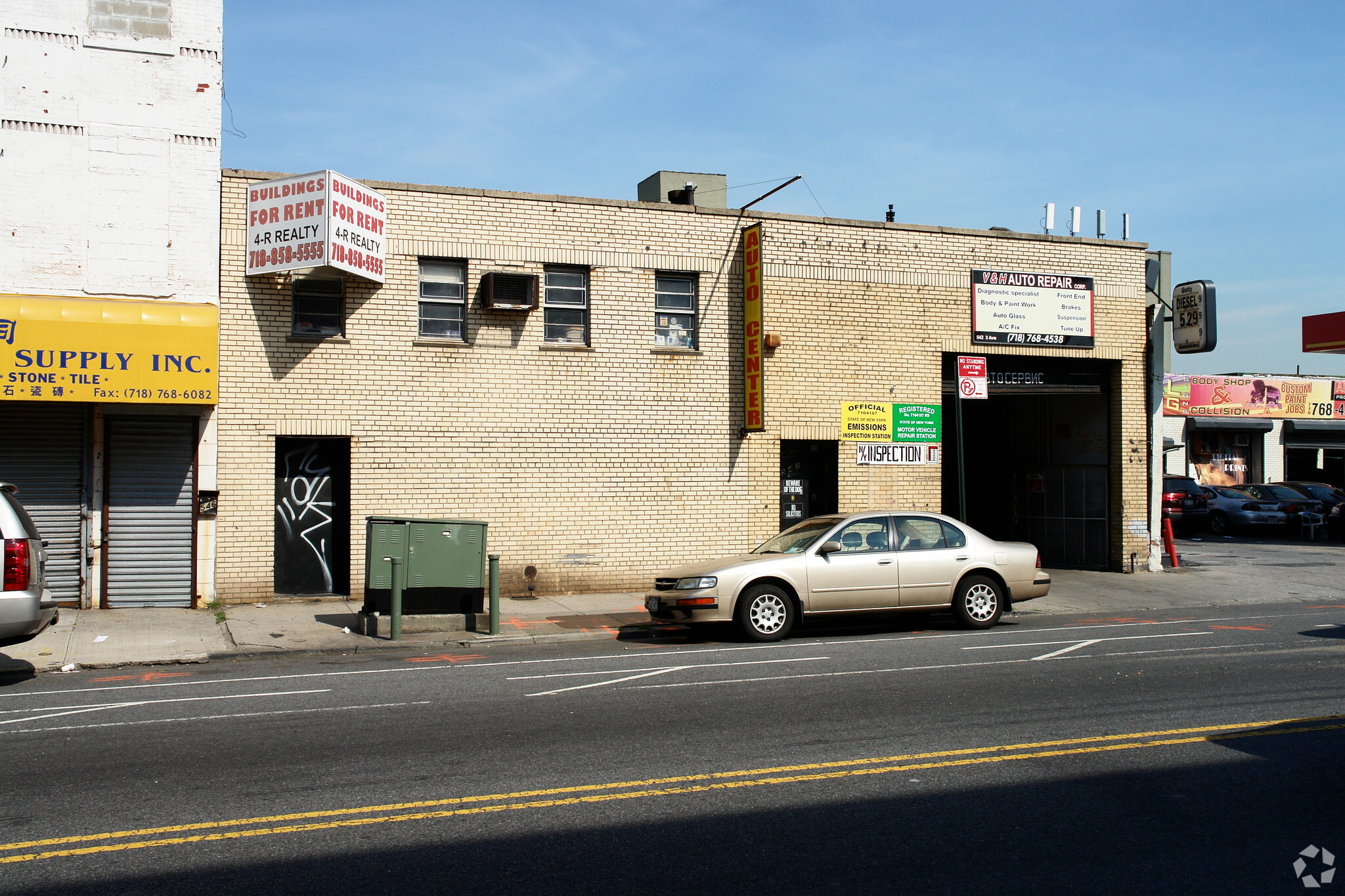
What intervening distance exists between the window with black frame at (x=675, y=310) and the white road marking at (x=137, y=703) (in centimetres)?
979

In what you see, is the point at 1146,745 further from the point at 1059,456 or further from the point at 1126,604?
the point at 1059,456

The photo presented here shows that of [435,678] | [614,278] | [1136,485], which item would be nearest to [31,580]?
[435,678]

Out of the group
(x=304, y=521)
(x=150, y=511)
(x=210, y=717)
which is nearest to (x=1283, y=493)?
(x=304, y=521)

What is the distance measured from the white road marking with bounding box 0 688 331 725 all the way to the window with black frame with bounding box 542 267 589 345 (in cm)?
883

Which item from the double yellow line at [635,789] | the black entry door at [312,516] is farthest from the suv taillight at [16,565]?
the black entry door at [312,516]

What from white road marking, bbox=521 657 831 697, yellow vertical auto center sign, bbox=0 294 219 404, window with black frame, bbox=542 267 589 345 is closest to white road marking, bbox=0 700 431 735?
white road marking, bbox=521 657 831 697

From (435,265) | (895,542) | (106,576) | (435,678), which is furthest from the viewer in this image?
(435,265)

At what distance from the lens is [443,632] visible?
43.9ft

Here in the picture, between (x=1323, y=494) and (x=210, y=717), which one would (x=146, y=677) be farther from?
(x=1323, y=494)

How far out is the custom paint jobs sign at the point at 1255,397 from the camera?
38.1 meters

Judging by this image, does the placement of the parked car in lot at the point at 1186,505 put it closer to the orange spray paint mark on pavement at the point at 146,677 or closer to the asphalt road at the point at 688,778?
the asphalt road at the point at 688,778

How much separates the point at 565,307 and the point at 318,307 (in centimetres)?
371

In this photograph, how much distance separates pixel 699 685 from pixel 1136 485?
13790 mm

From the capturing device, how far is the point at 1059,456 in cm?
2217
